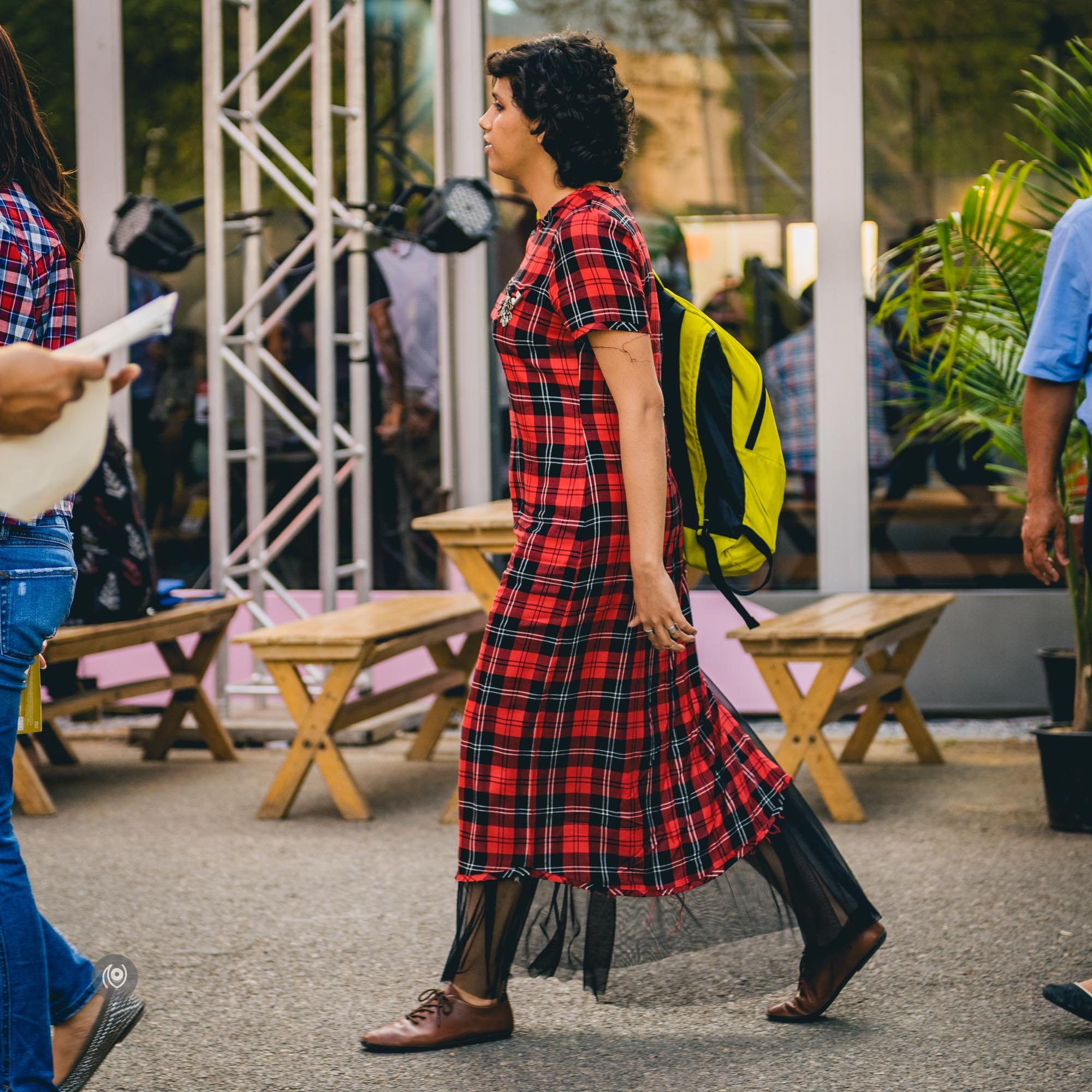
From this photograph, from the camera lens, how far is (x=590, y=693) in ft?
9.65

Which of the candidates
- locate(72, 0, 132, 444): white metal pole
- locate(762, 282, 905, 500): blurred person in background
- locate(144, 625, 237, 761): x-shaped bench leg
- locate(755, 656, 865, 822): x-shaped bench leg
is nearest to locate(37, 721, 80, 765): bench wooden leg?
locate(144, 625, 237, 761): x-shaped bench leg

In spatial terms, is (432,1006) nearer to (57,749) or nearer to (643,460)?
(643,460)

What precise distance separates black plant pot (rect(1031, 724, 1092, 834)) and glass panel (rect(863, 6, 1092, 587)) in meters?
2.18

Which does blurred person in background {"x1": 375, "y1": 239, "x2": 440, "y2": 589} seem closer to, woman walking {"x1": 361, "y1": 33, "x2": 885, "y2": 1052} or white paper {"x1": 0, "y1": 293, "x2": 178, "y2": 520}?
woman walking {"x1": 361, "y1": 33, "x2": 885, "y2": 1052}

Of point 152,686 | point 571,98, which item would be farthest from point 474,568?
point 571,98

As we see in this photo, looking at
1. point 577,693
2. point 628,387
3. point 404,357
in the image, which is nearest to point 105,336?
point 628,387

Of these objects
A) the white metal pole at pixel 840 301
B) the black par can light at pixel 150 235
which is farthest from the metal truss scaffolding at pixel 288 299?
the white metal pole at pixel 840 301

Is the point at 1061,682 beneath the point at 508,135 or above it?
beneath

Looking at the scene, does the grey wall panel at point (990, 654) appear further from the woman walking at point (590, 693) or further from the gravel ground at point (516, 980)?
the woman walking at point (590, 693)

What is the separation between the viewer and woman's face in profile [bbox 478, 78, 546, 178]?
9.51ft

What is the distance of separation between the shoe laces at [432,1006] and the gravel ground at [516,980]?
0.09m

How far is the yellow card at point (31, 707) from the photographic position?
2.47 metres

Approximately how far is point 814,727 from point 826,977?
5.93ft

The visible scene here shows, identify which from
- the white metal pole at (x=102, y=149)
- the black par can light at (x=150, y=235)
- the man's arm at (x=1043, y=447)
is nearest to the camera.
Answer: the man's arm at (x=1043, y=447)
